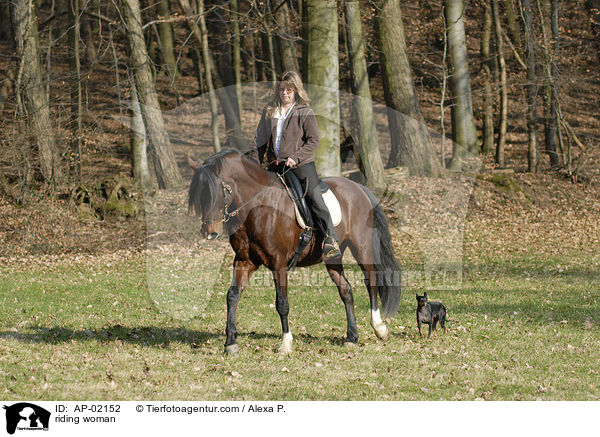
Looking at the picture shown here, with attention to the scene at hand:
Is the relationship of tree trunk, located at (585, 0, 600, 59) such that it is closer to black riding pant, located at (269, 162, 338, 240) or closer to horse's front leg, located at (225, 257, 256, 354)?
black riding pant, located at (269, 162, 338, 240)

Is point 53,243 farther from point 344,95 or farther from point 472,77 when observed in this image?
point 472,77

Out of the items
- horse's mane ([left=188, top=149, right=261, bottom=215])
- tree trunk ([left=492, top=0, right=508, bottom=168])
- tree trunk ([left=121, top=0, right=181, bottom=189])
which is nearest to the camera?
horse's mane ([left=188, top=149, right=261, bottom=215])

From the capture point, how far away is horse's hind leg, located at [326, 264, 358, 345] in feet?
28.5

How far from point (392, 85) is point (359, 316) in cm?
1362

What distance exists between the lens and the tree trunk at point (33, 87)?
62.3 feet

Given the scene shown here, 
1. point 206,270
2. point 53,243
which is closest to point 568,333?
point 206,270

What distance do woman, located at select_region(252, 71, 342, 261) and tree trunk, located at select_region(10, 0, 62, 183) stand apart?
41.7 feet

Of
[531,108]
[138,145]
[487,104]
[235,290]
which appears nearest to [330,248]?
[235,290]

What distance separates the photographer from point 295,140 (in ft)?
26.4

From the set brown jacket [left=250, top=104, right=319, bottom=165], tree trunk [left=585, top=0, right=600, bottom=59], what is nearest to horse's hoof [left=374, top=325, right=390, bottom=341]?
brown jacket [left=250, top=104, right=319, bottom=165]

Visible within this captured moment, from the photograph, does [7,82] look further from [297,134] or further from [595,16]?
[595,16]

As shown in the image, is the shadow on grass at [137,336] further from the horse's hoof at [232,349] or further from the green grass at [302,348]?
the horse's hoof at [232,349]

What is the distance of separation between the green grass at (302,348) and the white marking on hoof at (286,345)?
17 centimetres

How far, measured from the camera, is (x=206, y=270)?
15.2 meters
